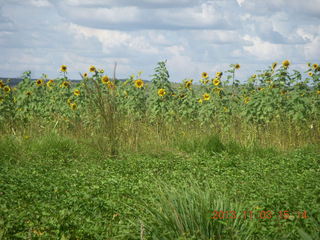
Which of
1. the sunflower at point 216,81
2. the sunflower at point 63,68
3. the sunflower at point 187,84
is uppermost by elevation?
the sunflower at point 63,68

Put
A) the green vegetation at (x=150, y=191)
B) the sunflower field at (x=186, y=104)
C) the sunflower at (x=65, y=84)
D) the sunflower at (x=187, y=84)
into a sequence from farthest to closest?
the sunflower at (x=65, y=84), the sunflower at (x=187, y=84), the sunflower field at (x=186, y=104), the green vegetation at (x=150, y=191)

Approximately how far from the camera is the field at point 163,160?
149 inches

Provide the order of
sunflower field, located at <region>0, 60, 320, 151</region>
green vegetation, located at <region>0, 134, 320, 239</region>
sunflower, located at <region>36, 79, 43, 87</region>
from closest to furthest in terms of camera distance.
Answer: green vegetation, located at <region>0, 134, 320, 239</region>
sunflower field, located at <region>0, 60, 320, 151</region>
sunflower, located at <region>36, 79, 43, 87</region>

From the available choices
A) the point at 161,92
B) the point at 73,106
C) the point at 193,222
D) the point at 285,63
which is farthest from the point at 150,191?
the point at 285,63

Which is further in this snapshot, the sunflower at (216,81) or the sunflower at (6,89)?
the sunflower at (6,89)

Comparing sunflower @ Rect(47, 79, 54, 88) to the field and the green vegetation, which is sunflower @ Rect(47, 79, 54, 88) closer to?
the field

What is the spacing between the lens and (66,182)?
233 inches

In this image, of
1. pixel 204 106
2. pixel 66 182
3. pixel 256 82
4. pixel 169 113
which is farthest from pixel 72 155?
pixel 256 82

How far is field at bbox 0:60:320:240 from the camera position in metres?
3.79

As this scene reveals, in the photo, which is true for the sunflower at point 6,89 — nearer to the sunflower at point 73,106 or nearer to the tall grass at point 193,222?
the sunflower at point 73,106

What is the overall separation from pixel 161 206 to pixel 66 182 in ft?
8.38

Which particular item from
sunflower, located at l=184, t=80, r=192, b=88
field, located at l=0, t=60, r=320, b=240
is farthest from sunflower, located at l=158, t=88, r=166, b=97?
sunflower, located at l=184, t=80, r=192, b=88
